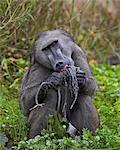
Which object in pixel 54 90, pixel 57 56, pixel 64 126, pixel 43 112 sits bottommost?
pixel 64 126

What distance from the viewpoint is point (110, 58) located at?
888 centimetres

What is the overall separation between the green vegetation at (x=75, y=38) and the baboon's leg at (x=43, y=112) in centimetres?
9

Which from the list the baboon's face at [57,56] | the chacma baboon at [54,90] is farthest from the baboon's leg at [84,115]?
the baboon's face at [57,56]

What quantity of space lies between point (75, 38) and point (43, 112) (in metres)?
2.99

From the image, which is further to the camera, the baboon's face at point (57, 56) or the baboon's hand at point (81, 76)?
the baboon's hand at point (81, 76)

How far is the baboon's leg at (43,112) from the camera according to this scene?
474 centimetres

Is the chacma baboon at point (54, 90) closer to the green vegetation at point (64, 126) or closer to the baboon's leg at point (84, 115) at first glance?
the baboon's leg at point (84, 115)

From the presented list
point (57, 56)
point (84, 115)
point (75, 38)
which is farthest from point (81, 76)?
point (75, 38)

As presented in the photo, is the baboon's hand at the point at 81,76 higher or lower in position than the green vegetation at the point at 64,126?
higher

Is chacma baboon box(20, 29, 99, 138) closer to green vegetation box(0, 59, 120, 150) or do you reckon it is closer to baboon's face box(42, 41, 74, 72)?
baboon's face box(42, 41, 74, 72)

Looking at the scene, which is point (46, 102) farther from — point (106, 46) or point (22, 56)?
point (106, 46)

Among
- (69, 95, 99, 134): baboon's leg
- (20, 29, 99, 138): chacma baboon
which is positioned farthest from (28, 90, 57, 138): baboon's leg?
(69, 95, 99, 134): baboon's leg

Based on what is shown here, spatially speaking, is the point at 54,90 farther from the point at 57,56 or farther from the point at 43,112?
the point at 57,56

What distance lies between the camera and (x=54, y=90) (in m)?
4.75
